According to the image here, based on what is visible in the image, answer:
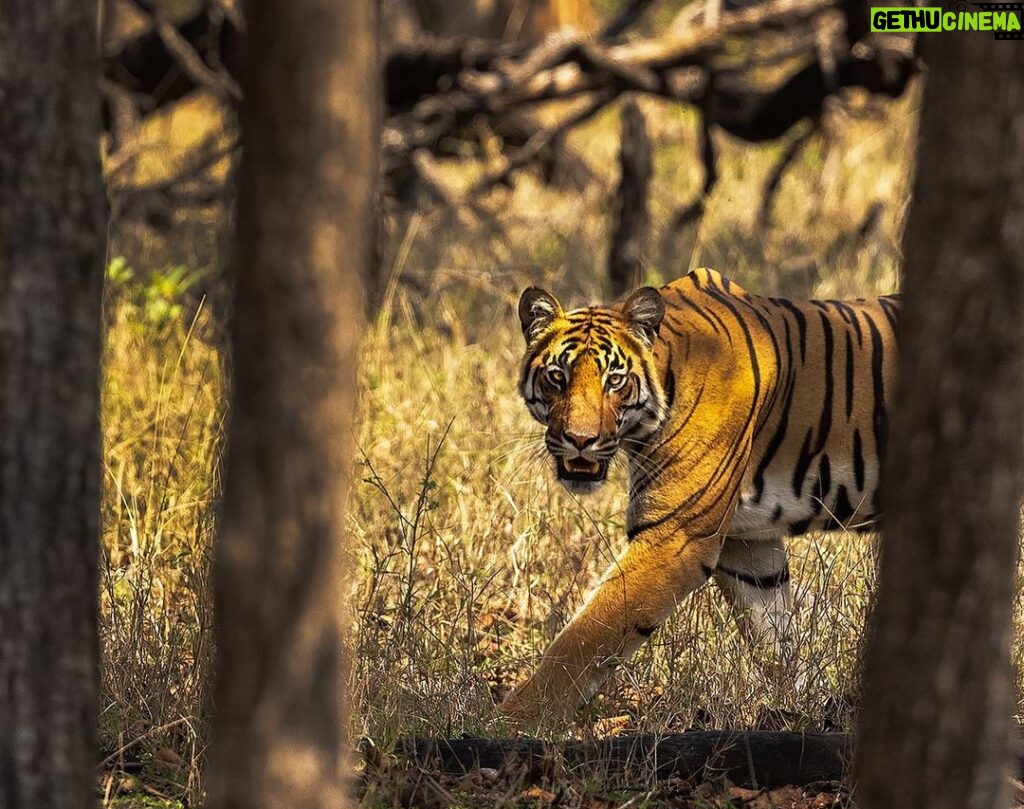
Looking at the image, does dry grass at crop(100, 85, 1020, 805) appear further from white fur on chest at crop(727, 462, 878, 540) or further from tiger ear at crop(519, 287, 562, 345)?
tiger ear at crop(519, 287, 562, 345)

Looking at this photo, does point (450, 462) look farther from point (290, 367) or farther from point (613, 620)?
point (290, 367)

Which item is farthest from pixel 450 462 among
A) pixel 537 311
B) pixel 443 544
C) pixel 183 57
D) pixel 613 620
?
pixel 183 57

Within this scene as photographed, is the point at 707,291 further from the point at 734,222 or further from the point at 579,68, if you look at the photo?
the point at 734,222

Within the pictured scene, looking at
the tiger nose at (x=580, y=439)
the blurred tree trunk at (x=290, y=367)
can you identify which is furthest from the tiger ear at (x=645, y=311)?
the blurred tree trunk at (x=290, y=367)

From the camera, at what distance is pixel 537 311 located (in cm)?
438

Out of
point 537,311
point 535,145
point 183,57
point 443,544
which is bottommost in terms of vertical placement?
point 443,544

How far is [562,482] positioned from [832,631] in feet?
2.52

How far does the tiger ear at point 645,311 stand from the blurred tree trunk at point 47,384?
1987 mm

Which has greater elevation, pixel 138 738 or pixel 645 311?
pixel 645 311

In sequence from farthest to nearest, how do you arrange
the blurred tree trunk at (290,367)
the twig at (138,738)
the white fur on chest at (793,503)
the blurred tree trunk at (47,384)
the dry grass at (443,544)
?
the white fur on chest at (793,503)
the dry grass at (443,544)
the twig at (138,738)
the blurred tree trunk at (47,384)
the blurred tree trunk at (290,367)

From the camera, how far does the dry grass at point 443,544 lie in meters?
3.88

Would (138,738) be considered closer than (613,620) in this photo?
Yes

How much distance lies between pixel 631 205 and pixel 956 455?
20.6ft

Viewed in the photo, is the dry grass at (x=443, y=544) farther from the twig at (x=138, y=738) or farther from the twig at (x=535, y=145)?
the twig at (x=535, y=145)
